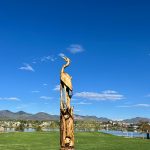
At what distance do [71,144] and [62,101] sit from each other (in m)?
2.12

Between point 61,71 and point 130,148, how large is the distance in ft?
72.5

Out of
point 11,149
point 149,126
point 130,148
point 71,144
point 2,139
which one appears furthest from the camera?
point 149,126

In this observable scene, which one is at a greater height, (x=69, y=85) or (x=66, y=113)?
(x=69, y=85)

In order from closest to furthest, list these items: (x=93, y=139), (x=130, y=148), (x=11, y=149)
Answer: (x=11, y=149), (x=130, y=148), (x=93, y=139)

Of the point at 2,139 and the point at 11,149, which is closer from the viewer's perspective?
the point at 11,149

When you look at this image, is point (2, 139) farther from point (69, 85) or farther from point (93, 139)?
point (69, 85)

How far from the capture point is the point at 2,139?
163 ft

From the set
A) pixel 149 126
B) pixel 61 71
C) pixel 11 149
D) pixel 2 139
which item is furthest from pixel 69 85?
pixel 149 126

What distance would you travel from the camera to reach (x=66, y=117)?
19.7 metres

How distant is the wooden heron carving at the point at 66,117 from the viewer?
768 inches

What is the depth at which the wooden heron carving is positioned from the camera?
19.5 meters

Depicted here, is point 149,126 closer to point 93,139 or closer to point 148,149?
point 93,139

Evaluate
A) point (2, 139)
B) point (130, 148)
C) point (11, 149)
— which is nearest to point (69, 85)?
point (11, 149)

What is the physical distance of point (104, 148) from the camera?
39500 mm
